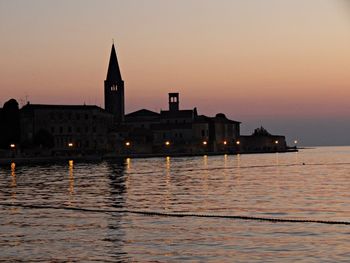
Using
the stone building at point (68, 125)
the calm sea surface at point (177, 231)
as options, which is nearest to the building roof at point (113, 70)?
the stone building at point (68, 125)

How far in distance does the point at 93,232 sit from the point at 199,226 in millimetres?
3721

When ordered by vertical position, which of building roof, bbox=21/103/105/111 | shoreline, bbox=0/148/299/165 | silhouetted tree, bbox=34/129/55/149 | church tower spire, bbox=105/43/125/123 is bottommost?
shoreline, bbox=0/148/299/165

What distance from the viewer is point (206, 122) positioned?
567ft

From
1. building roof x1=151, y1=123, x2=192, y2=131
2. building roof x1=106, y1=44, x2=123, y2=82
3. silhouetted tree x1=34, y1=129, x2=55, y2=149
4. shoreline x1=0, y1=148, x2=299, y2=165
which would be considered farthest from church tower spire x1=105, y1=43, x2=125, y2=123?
silhouetted tree x1=34, y1=129, x2=55, y2=149

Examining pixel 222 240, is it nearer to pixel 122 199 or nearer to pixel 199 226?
pixel 199 226

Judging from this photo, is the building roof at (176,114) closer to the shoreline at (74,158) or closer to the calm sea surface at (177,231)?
the shoreline at (74,158)

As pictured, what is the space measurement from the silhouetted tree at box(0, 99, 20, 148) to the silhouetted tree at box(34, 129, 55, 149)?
13151 mm

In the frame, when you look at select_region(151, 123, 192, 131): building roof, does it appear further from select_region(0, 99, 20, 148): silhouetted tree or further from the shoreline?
select_region(0, 99, 20, 148): silhouetted tree

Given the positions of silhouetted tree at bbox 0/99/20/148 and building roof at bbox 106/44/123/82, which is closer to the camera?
silhouetted tree at bbox 0/99/20/148

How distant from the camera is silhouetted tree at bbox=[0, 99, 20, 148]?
106938 mm

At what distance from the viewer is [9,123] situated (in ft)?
355

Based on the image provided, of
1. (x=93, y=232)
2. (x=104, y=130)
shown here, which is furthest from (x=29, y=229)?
(x=104, y=130)

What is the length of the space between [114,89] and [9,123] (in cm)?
6042

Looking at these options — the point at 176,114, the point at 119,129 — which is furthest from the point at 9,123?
the point at 176,114
